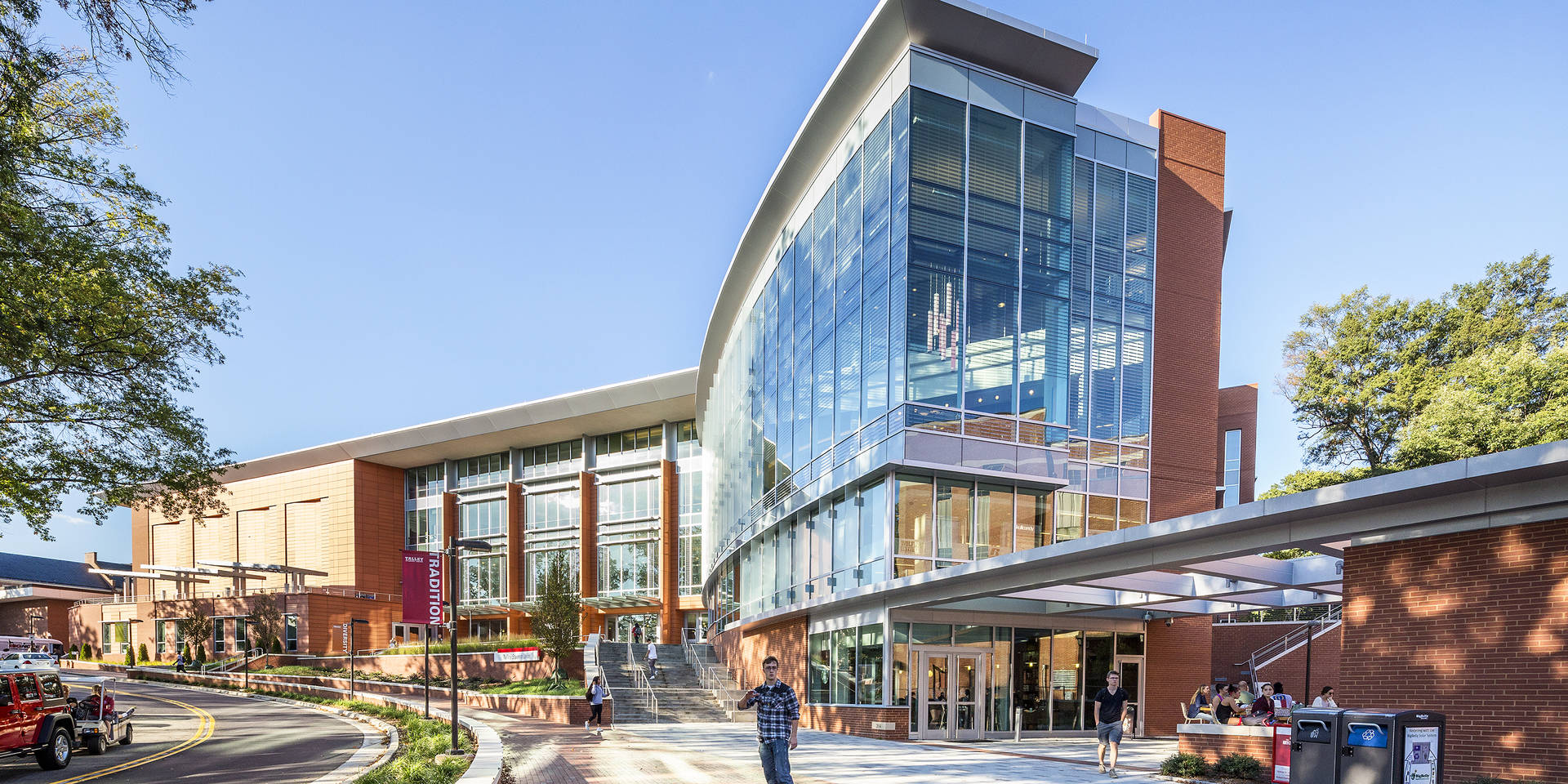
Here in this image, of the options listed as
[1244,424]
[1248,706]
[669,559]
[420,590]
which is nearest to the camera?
[1248,706]

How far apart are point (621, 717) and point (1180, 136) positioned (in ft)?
76.4

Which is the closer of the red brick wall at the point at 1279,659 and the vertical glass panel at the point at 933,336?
the vertical glass panel at the point at 933,336

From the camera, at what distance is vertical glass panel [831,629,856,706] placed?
21.6 m

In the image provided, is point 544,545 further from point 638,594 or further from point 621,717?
point 621,717

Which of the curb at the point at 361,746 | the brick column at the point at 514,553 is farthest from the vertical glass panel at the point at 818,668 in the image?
the brick column at the point at 514,553

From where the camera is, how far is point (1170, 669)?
78.0 feet

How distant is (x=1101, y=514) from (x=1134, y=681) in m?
4.52

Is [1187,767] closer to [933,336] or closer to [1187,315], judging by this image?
[933,336]

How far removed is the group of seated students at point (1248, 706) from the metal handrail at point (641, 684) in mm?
14730

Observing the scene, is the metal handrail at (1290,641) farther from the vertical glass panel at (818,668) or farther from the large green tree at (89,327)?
the large green tree at (89,327)

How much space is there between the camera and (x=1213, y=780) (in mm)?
12672

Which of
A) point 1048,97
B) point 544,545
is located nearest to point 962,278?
point 1048,97

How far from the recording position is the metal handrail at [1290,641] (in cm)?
2983

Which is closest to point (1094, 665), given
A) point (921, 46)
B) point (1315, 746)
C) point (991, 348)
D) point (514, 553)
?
point (991, 348)
